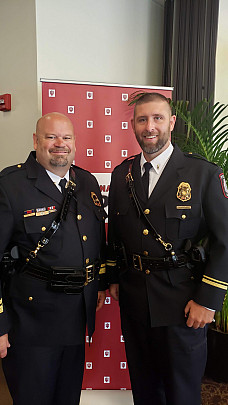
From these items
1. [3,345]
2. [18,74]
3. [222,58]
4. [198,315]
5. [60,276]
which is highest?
[222,58]

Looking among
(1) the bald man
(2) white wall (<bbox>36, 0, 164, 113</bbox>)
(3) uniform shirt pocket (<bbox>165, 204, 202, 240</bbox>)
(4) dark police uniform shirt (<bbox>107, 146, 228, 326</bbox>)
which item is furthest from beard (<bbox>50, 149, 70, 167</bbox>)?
(2) white wall (<bbox>36, 0, 164, 113</bbox>)

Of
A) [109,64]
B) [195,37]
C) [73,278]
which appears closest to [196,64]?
[195,37]

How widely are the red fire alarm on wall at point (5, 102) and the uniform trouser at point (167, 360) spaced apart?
2.23 metres

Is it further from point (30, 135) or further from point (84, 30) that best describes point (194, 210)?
point (84, 30)

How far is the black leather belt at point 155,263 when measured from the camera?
4.78ft

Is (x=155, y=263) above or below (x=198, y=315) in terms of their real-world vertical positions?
above

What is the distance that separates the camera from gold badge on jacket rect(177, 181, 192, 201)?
146cm

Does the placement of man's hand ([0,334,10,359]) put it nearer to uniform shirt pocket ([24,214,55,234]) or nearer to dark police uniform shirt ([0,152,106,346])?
dark police uniform shirt ([0,152,106,346])

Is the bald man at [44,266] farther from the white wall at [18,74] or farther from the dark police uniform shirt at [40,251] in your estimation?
the white wall at [18,74]

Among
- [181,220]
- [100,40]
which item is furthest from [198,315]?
[100,40]

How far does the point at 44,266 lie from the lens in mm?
1477

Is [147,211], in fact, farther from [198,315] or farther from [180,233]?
[198,315]

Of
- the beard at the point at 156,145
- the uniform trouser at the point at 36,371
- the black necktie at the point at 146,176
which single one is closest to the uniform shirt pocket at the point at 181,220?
the black necktie at the point at 146,176

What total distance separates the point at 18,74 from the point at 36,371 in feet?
7.98
